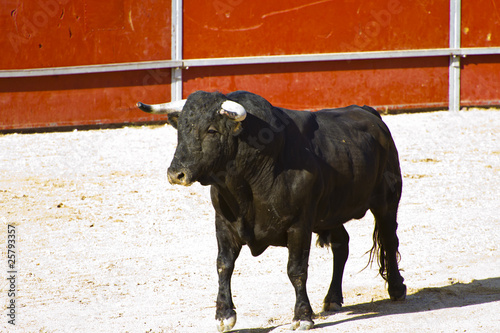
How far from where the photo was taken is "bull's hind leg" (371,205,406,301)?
20.9ft

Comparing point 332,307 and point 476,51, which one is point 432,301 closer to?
point 332,307

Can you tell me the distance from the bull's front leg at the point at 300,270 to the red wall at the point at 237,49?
7597mm

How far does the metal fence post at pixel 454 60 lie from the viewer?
13516 millimetres

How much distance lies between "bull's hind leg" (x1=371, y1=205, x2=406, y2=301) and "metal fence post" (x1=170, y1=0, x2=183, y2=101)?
22.0 feet

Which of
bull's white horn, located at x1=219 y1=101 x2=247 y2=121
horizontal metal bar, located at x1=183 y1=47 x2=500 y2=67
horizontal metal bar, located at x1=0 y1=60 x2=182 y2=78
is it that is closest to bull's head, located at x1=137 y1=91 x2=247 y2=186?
bull's white horn, located at x1=219 y1=101 x2=247 y2=121

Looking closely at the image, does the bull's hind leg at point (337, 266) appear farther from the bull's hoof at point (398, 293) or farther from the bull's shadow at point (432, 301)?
the bull's hoof at point (398, 293)

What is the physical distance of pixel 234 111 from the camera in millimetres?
5043

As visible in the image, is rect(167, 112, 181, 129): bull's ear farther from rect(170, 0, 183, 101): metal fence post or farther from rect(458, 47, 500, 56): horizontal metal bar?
rect(458, 47, 500, 56): horizontal metal bar

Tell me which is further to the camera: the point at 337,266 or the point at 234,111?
the point at 337,266

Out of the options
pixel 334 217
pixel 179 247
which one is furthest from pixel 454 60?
pixel 334 217

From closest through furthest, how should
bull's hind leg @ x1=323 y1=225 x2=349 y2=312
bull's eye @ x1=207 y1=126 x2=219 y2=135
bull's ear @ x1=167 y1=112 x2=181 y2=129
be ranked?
bull's eye @ x1=207 y1=126 x2=219 y2=135, bull's ear @ x1=167 y1=112 x2=181 y2=129, bull's hind leg @ x1=323 y1=225 x2=349 y2=312

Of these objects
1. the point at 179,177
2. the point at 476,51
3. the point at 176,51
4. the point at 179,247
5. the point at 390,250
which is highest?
the point at 476,51

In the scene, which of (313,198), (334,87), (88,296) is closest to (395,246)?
(313,198)

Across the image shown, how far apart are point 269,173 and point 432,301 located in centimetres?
197
